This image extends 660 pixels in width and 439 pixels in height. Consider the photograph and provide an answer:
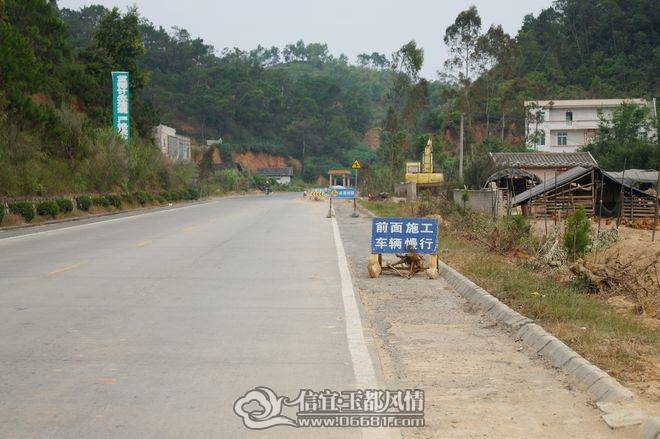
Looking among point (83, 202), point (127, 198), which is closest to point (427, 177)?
point (127, 198)

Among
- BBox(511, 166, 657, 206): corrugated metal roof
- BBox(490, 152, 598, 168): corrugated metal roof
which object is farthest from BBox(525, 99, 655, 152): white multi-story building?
BBox(511, 166, 657, 206): corrugated metal roof

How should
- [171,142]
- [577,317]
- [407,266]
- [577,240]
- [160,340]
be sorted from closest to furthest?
1. [160,340]
2. [577,317]
3. [577,240]
4. [407,266]
5. [171,142]

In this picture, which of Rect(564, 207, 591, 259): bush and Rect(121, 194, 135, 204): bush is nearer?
Rect(564, 207, 591, 259): bush

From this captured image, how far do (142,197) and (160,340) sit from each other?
139 ft

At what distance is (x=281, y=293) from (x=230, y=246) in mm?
8098

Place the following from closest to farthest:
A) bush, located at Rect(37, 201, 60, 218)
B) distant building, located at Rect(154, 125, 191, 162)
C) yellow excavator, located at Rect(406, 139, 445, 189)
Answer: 1. bush, located at Rect(37, 201, 60, 218)
2. yellow excavator, located at Rect(406, 139, 445, 189)
3. distant building, located at Rect(154, 125, 191, 162)

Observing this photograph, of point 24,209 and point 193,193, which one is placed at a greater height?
point 24,209

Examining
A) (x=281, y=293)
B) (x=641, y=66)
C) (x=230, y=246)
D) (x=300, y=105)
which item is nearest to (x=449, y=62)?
(x=641, y=66)

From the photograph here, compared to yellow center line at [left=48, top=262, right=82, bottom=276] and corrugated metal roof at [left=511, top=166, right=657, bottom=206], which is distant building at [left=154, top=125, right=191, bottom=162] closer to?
corrugated metal roof at [left=511, top=166, right=657, bottom=206]

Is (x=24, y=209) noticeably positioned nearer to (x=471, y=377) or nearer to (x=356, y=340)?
(x=356, y=340)

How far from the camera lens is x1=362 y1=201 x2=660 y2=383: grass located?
22.9ft

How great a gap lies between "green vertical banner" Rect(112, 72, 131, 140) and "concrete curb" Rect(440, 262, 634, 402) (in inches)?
1767

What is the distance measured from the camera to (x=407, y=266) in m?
14.6

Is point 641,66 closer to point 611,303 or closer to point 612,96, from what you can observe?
point 612,96
